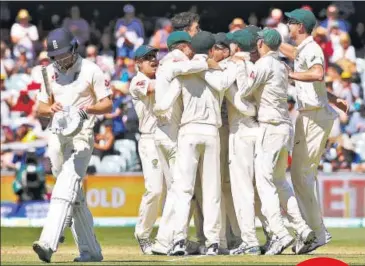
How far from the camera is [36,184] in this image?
21.4 meters

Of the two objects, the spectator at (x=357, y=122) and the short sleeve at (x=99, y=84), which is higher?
the short sleeve at (x=99, y=84)

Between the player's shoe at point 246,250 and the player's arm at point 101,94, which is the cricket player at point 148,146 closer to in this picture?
the player's shoe at point 246,250

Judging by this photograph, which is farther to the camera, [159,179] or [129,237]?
[129,237]

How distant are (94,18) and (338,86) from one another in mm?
5327

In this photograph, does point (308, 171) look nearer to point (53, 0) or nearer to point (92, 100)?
point (92, 100)

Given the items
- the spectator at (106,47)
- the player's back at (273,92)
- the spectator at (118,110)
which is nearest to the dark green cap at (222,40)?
the player's back at (273,92)

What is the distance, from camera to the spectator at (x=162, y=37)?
79.4ft

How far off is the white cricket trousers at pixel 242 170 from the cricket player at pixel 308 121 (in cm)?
66

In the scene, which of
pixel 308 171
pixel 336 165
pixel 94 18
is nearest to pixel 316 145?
pixel 308 171

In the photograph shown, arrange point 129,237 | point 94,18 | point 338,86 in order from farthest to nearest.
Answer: point 94,18 → point 338,86 → point 129,237

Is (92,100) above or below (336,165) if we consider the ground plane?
above

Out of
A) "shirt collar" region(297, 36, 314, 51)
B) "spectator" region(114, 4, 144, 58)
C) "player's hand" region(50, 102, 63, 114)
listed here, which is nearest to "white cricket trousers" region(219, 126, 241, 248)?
"shirt collar" region(297, 36, 314, 51)

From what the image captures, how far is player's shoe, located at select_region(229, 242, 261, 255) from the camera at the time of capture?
536 inches

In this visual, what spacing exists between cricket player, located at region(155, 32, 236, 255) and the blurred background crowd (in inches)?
285
